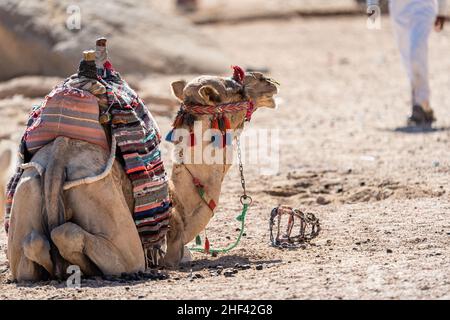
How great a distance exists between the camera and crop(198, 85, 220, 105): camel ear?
6934mm

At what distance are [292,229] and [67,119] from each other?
223 centimetres

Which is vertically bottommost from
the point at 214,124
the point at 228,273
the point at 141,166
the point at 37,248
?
the point at 228,273

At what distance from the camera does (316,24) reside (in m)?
24.7

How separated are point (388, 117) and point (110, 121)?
7849 mm

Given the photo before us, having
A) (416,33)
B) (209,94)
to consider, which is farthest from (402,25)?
(209,94)

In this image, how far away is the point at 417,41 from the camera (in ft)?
43.4

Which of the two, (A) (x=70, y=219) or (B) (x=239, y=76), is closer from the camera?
(A) (x=70, y=219)

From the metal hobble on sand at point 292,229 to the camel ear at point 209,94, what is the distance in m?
0.93

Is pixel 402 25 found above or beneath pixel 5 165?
above

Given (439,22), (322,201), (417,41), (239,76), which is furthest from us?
(439,22)

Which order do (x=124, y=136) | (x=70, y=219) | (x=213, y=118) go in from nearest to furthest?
(x=70, y=219) < (x=124, y=136) < (x=213, y=118)

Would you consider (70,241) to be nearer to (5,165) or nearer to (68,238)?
(68,238)

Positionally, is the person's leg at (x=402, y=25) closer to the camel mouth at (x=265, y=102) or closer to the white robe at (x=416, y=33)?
the white robe at (x=416, y=33)

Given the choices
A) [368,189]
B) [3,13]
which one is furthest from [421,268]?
[3,13]
